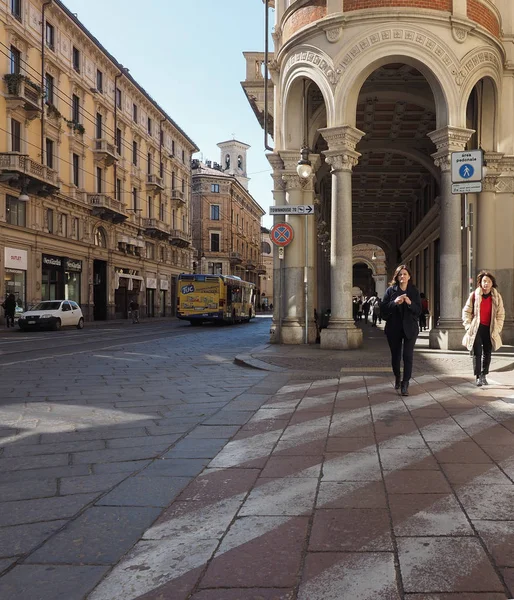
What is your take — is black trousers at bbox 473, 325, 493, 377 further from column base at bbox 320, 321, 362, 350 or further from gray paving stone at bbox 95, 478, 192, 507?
gray paving stone at bbox 95, 478, 192, 507

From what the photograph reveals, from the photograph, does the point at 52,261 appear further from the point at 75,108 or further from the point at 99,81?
the point at 99,81

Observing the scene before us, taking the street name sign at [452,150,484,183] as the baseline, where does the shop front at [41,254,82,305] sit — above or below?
below

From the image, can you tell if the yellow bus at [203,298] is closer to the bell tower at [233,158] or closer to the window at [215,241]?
the window at [215,241]

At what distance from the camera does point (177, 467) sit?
4.46m

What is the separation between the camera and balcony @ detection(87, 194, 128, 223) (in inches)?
1537

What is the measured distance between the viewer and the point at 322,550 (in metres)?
2.93

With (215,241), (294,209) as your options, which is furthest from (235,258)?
(294,209)

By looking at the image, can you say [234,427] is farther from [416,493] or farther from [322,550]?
[322,550]

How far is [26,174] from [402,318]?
2661cm

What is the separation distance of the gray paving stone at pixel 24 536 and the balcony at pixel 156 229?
4742cm

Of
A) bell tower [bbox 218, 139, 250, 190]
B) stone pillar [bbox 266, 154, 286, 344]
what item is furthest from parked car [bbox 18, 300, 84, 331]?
bell tower [bbox 218, 139, 250, 190]

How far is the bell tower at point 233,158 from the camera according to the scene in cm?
9238

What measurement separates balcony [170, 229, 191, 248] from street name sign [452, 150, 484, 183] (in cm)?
4694

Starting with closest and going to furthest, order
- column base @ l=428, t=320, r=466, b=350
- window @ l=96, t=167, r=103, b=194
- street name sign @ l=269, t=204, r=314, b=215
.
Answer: column base @ l=428, t=320, r=466, b=350 → street name sign @ l=269, t=204, r=314, b=215 → window @ l=96, t=167, r=103, b=194
